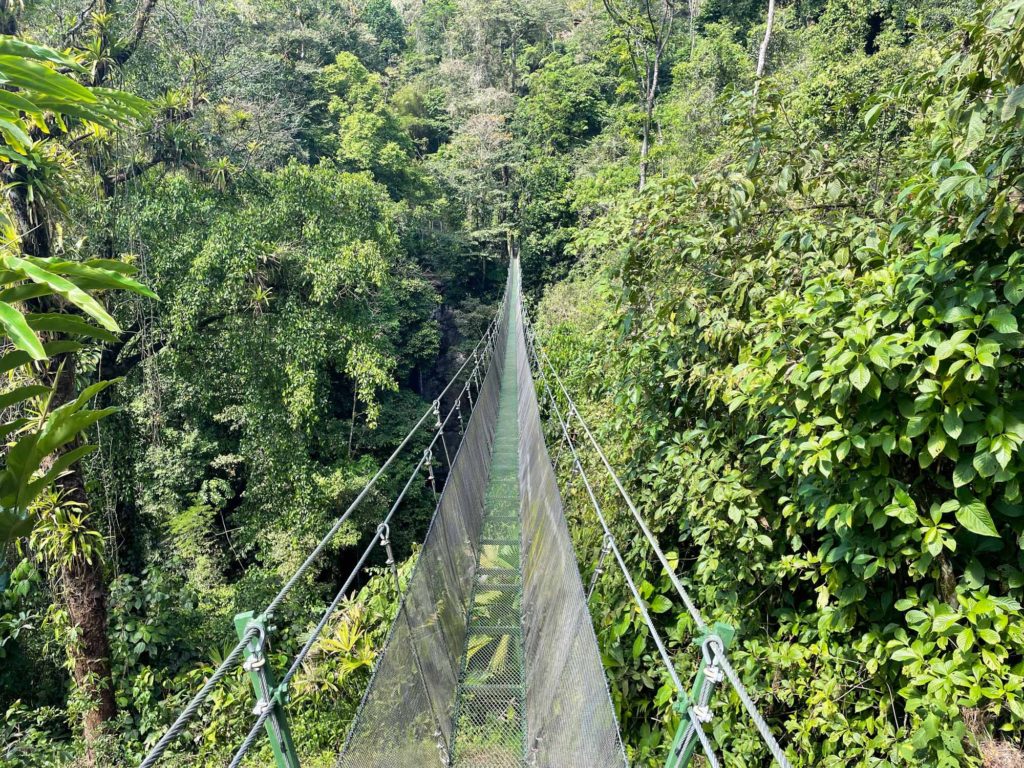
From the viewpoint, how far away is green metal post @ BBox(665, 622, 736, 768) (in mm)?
846

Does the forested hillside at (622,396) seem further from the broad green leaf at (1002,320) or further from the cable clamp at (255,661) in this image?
the cable clamp at (255,661)

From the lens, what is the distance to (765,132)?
2156 millimetres

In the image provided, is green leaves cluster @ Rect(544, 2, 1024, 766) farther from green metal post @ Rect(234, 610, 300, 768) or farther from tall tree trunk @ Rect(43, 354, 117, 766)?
tall tree trunk @ Rect(43, 354, 117, 766)

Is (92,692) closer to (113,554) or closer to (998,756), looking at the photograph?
(113,554)

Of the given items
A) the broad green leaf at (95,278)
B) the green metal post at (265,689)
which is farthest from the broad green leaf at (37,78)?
the green metal post at (265,689)

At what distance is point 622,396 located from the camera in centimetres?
279

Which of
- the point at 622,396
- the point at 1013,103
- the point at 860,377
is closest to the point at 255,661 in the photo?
the point at 860,377

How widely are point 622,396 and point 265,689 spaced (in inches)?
85.6

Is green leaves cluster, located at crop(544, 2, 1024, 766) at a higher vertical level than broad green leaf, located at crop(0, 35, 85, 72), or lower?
lower

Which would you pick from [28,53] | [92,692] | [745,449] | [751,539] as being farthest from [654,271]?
[92,692]

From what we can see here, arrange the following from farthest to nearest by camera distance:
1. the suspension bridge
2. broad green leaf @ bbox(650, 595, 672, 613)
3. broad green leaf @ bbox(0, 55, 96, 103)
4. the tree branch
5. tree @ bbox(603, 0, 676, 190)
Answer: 1. tree @ bbox(603, 0, 676, 190)
2. the tree branch
3. broad green leaf @ bbox(650, 595, 672, 613)
4. the suspension bridge
5. broad green leaf @ bbox(0, 55, 96, 103)

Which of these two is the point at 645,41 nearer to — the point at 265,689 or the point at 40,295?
the point at 40,295

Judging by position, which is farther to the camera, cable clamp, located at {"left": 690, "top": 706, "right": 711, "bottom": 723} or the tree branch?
the tree branch

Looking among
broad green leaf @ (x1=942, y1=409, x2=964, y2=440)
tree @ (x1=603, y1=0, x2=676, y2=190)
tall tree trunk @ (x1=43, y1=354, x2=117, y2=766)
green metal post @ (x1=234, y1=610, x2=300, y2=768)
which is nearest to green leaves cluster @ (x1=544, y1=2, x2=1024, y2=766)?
broad green leaf @ (x1=942, y1=409, x2=964, y2=440)
